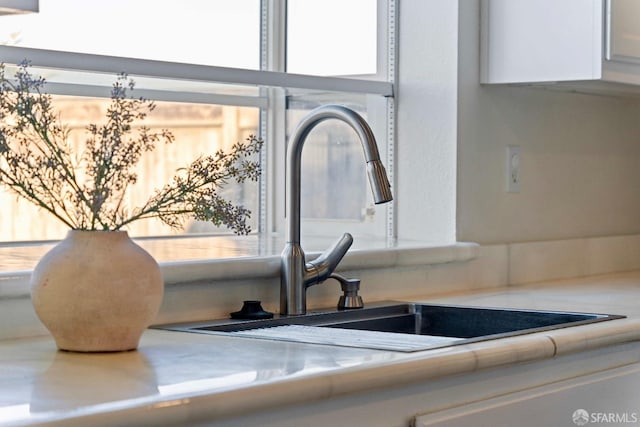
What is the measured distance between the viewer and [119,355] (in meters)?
1.53

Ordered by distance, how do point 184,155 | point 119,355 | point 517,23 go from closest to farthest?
point 119,355 → point 517,23 → point 184,155

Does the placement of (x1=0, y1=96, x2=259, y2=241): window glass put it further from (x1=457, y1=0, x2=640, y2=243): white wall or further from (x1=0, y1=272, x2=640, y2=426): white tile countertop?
(x1=0, y1=272, x2=640, y2=426): white tile countertop

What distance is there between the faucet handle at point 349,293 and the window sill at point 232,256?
0.27ft

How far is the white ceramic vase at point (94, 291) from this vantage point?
59.2 inches

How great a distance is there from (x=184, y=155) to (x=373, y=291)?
0.74m

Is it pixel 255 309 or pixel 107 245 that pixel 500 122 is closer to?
pixel 255 309

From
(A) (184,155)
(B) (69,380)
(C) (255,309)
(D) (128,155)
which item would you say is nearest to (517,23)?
(A) (184,155)

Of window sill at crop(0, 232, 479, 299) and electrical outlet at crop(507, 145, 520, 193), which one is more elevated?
electrical outlet at crop(507, 145, 520, 193)

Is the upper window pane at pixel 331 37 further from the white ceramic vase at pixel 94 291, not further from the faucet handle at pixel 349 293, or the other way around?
the white ceramic vase at pixel 94 291

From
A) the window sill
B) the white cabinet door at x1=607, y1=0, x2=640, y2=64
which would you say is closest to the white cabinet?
the white cabinet door at x1=607, y1=0, x2=640, y2=64

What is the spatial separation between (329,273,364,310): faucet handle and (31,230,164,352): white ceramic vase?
26.1 inches

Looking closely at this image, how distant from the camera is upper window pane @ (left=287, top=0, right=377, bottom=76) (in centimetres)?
284

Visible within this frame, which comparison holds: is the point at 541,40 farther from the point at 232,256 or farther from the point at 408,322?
the point at 232,256

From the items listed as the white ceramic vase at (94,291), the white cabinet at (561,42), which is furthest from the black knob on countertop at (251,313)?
the white cabinet at (561,42)
